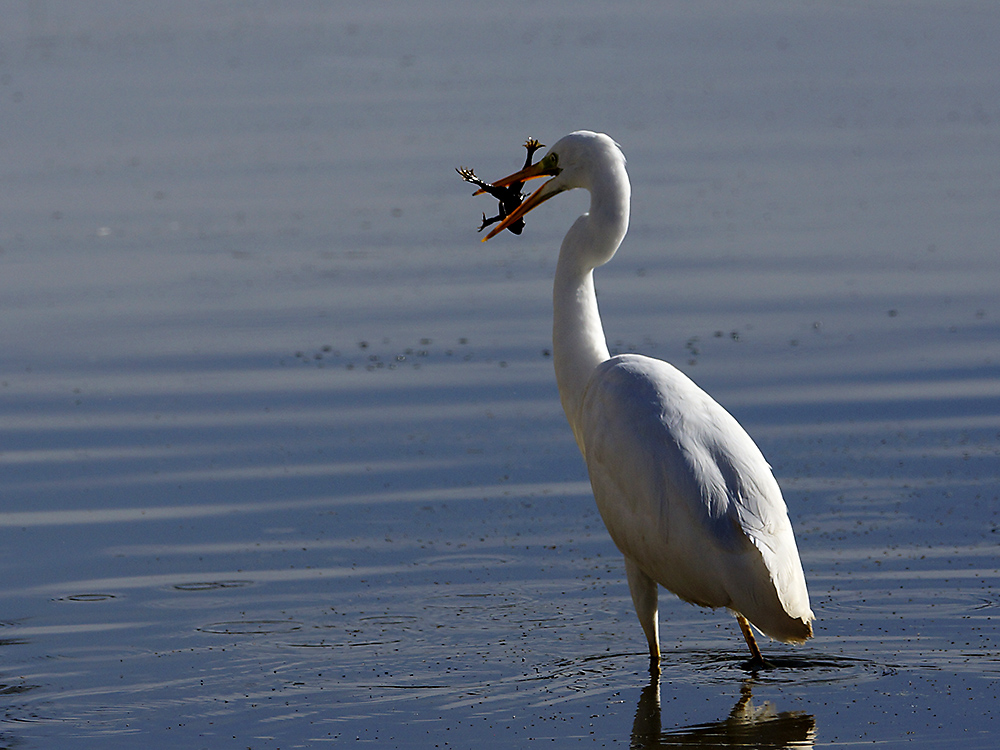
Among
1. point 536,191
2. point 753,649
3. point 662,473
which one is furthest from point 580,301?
point 753,649

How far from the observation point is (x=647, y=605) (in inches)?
256

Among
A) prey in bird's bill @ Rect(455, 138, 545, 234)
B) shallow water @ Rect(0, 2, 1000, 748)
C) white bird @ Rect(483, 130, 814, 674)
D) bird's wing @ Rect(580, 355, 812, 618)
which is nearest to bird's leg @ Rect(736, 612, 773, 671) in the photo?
white bird @ Rect(483, 130, 814, 674)

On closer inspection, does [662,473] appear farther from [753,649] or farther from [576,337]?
[576,337]

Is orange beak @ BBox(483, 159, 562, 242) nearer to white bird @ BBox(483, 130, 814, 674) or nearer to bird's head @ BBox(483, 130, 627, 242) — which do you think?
bird's head @ BBox(483, 130, 627, 242)

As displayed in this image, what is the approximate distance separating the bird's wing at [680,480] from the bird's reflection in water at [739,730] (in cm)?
42

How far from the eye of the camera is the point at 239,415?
31.8 ft

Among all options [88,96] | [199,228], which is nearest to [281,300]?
[199,228]

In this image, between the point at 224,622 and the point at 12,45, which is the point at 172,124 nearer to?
the point at 12,45

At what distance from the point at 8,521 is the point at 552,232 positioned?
282 inches

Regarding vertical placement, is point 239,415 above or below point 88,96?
below

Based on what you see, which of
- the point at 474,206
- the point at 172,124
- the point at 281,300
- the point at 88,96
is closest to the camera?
the point at 281,300

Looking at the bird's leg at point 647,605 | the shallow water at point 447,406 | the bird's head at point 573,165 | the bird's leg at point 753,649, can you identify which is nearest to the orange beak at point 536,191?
the bird's head at point 573,165

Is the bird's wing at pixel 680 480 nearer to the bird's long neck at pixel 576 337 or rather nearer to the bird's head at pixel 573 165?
the bird's long neck at pixel 576 337

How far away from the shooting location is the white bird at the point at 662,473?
598cm
